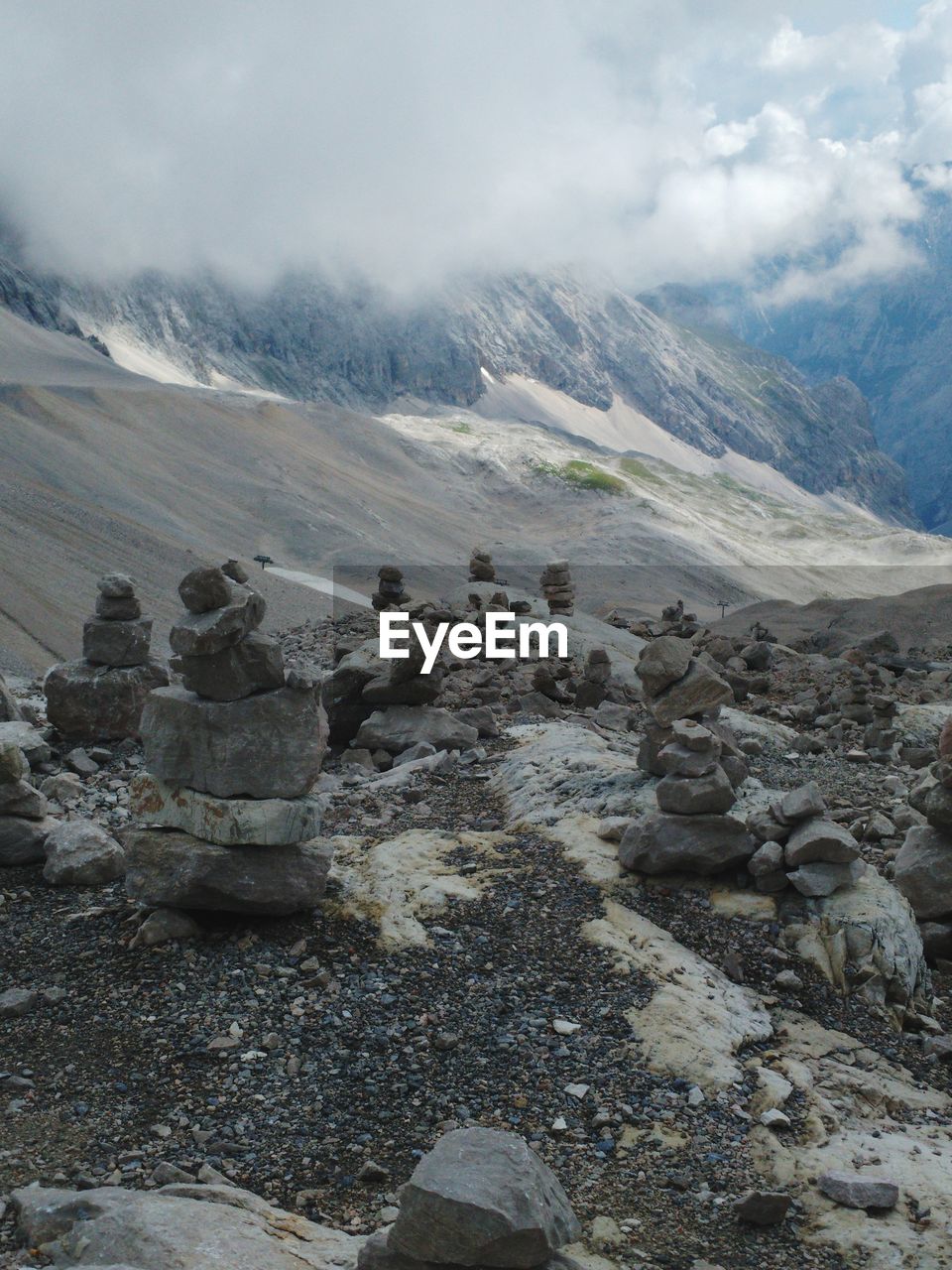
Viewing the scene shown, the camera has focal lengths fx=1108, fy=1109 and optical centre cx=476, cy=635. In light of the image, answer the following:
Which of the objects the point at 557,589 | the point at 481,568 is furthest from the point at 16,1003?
the point at 481,568

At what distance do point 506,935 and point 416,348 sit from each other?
565 feet

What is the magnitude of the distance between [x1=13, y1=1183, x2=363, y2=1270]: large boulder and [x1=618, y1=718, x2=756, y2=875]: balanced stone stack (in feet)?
20.0

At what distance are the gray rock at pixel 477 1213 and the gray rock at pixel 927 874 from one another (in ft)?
25.6

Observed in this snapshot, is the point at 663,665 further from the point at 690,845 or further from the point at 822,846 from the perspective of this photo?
the point at 822,846

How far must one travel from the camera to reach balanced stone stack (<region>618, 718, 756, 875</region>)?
11594 mm

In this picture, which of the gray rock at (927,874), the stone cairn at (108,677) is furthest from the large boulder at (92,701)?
the gray rock at (927,874)

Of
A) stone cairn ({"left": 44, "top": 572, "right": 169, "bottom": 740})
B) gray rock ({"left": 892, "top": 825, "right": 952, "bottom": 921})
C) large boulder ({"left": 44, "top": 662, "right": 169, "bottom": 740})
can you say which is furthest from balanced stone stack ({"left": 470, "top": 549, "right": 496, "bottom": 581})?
gray rock ({"left": 892, "top": 825, "right": 952, "bottom": 921})

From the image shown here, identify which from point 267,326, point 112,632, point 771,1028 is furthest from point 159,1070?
point 267,326

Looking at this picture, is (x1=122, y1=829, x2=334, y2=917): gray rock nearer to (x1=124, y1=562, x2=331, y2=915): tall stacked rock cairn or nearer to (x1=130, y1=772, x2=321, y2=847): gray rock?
(x1=124, y1=562, x2=331, y2=915): tall stacked rock cairn

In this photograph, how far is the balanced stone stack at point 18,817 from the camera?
1155 centimetres

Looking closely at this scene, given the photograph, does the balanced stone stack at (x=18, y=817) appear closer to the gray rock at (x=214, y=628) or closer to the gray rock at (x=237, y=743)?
the gray rock at (x=237, y=743)

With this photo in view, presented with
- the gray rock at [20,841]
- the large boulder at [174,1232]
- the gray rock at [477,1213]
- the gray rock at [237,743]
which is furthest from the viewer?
the gray rock at [20,841]

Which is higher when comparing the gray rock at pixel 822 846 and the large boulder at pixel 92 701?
the large boulder at pixel 92 701

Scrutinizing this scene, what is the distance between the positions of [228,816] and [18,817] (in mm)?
3143
